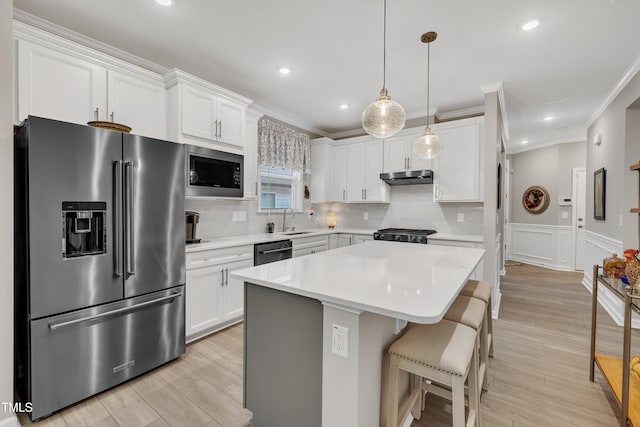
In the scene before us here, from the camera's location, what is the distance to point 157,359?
7.61ft

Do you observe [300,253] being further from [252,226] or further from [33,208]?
[33,208]

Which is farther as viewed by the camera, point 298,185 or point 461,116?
point 298,185

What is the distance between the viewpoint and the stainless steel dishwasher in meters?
3.35

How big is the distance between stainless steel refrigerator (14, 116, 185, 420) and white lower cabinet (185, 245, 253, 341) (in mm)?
281

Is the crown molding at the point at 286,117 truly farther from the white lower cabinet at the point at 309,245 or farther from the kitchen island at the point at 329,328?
the kitchen island at the point at 329,328

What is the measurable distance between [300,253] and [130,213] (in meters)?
2.32

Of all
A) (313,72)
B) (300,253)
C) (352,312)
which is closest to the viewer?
(352,312)

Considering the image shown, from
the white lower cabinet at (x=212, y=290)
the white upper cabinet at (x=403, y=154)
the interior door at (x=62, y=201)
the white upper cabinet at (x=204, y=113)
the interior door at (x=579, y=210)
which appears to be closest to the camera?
the interior door at (x=62, y=201)

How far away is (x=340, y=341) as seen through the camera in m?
1.29

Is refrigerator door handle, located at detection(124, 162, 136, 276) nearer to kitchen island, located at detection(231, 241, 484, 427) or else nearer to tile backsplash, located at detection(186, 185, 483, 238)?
kitchen island, located at detection(231, 241, 484, 427)

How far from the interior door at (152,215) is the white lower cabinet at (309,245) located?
1733 mm

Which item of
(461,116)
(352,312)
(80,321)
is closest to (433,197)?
(461,116)

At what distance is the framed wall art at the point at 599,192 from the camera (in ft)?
12.9

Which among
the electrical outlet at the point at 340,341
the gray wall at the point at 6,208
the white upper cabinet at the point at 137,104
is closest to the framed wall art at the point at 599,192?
the electrical outlet at the point at 340,341
